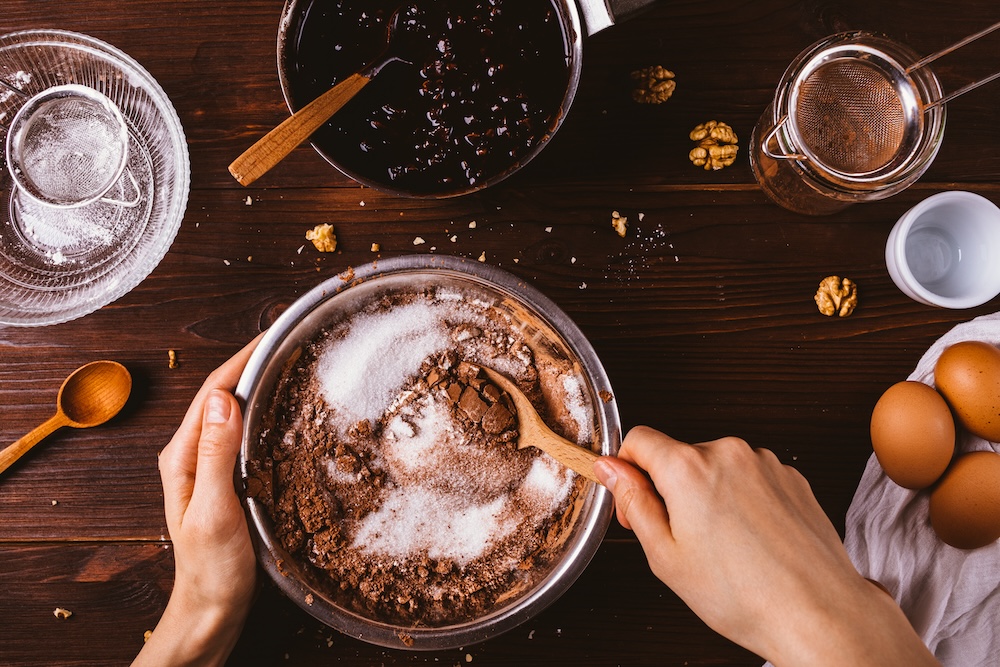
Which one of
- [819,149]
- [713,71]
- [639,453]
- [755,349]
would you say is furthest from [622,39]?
[639,453]

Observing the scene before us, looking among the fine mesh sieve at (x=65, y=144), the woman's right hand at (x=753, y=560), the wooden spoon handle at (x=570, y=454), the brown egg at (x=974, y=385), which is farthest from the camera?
the fine mesh sieve at (x=65, y=144)

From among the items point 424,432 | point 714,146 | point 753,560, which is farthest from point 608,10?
point 753,560

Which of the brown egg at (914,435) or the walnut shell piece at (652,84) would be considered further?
the walnut shell piece at (652,84)

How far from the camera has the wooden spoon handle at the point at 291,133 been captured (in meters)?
1.04

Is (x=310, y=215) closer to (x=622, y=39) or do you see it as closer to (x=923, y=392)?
(x=622, y=39)

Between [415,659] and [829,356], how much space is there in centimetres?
100

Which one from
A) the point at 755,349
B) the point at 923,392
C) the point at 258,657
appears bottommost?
the point at 258,657

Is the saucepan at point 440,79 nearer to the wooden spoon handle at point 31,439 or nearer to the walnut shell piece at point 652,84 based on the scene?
the walnut shell piece at point 652,84

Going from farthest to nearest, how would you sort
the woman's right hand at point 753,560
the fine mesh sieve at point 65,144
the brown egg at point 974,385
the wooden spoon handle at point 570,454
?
the fine mesh sieve at point 65,144
the brown egg at point 974,385
the wooden spoon handle at point 570,454
the woman's right hand at point 753,560

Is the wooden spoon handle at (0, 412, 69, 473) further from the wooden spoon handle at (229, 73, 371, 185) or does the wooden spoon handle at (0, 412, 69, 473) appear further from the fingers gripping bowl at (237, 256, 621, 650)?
the wooden spoon handle at (229, 73, 371, 185)

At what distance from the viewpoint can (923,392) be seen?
117 cm

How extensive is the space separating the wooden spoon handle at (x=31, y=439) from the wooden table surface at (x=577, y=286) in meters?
0.03

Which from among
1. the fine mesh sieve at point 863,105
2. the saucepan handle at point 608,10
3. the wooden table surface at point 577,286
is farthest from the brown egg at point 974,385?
the saucepan handle at point 608,10

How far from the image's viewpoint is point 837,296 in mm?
1277
